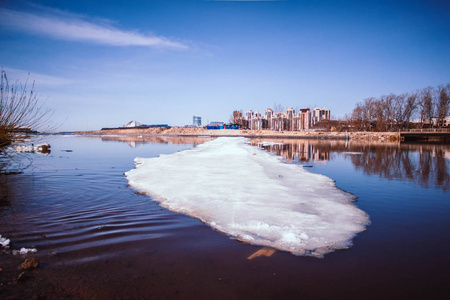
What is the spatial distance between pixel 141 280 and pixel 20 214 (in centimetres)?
409

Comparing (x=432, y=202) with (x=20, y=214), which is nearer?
(x=20, y=214)

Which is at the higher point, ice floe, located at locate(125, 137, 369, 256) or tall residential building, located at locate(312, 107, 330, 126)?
tall residential building, located at locate(312, 107, 330, 126)

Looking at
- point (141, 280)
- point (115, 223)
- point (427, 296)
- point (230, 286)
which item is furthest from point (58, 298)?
point (427, 296)

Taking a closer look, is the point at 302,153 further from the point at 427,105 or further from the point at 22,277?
the point at 427,105

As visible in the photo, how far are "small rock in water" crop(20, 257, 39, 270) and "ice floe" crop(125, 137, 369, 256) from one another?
9.04 feet

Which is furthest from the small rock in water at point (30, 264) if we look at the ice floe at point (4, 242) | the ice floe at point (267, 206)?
the ice floe at point (267, 206)

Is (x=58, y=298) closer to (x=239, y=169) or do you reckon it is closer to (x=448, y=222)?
(x=448, y=222)

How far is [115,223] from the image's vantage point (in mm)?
4977

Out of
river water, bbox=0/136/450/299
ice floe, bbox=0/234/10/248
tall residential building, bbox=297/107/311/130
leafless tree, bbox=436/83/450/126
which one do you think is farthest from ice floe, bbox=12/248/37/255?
tall residential building, bbox=297/107/311/130

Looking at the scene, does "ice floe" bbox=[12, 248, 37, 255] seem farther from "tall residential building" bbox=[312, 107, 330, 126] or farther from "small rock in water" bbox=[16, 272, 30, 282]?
"tall residential building" bbox=[312, 107, 330, 126]

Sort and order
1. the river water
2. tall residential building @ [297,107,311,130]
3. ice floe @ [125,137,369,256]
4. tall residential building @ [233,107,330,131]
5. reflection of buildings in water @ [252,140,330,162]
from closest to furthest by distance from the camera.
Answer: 1. the river water
2. ice floe @ [125,137,369,256]
3. reflection of buildings in water @ [252,140,330,162]
4. tall residential building @ [233,107,330,131]
5. tall residential building @ [297,107,311,130]

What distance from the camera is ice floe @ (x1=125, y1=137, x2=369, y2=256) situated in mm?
4324

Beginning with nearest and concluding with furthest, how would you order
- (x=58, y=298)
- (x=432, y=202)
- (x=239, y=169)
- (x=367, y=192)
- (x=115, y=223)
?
(x=58, y=298)
(x=115, y=223)
(x=432, y=202)
(x=367, y=192)
(x=239, y=169)

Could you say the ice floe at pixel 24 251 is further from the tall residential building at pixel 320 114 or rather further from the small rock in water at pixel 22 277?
the tall residential building at pixel 320 114
